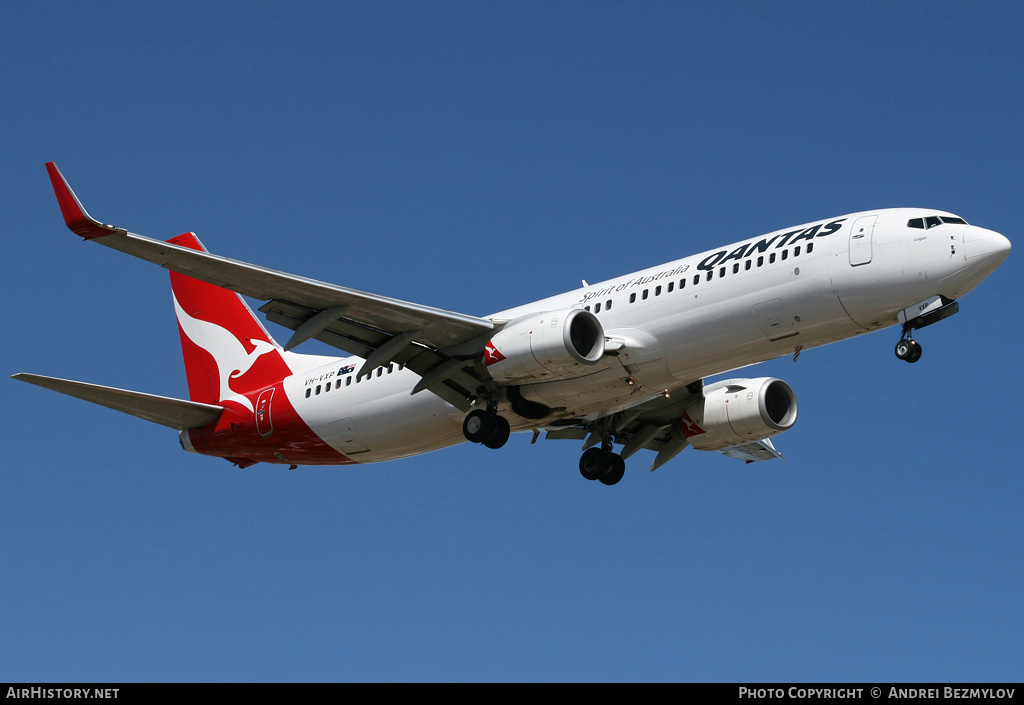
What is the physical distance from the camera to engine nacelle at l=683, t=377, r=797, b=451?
3403 cm

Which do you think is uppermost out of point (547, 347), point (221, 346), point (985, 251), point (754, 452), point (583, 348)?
point (221, 346)

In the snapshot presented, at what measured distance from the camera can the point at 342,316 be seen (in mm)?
30281

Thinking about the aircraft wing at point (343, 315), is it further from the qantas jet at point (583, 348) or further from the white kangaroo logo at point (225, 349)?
the white kangaroo logo at point (225, 349)

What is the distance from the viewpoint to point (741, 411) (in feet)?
112

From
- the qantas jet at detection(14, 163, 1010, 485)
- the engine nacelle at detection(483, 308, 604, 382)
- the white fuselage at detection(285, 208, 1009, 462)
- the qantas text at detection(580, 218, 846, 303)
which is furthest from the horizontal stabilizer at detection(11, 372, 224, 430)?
the qantas text at detection(580, 218, 846, 303)

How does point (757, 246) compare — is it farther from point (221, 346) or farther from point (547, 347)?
point (221, 346)

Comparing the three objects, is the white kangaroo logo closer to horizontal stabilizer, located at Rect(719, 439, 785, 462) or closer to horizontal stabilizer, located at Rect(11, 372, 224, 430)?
horizontal stabilizer, located at Rect(11, 372, 224, 430)

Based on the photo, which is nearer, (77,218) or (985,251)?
(77,218)

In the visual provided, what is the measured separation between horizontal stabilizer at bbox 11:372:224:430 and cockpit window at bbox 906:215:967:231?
1942 cm

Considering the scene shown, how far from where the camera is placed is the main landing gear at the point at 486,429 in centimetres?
3106

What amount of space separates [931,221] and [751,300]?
4.22m

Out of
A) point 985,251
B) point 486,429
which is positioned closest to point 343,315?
point 486,429
